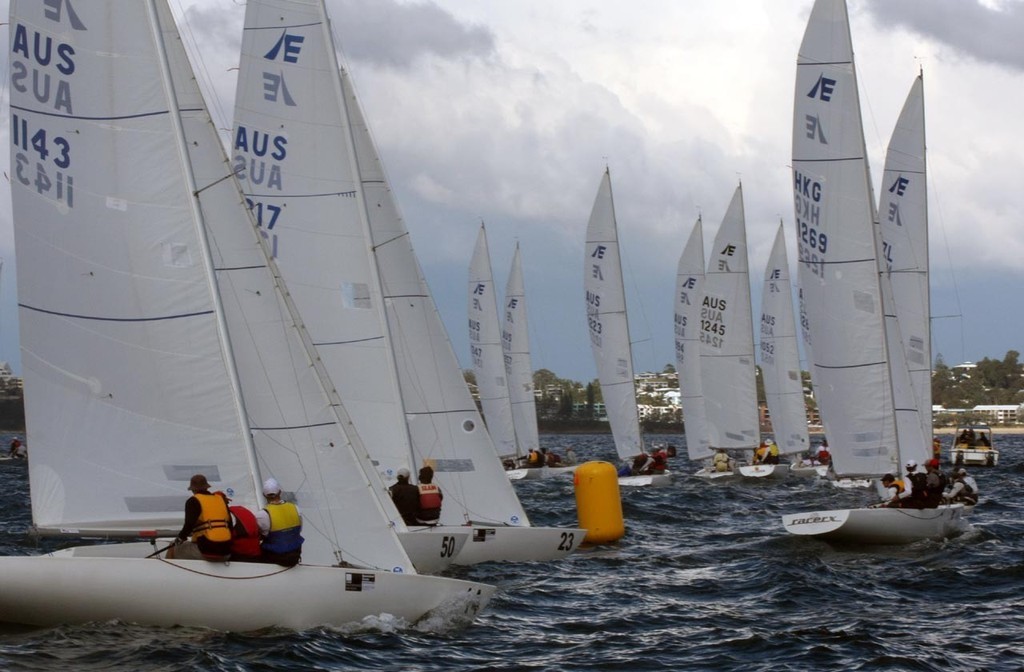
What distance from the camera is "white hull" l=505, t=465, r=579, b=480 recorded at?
37.8 meters

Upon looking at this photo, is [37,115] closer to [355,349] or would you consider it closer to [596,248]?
[355,349]

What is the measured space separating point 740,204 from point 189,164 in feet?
93.5

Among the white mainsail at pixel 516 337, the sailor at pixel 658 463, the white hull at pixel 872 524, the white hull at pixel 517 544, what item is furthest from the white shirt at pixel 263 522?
the white mainsail at pixel 516 337

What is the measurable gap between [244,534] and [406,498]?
5022 mm

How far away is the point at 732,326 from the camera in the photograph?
39375 millimetres

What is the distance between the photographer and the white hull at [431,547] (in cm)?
1573

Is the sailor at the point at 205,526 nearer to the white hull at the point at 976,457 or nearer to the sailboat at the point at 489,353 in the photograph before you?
the sailboat at the point at 489,353

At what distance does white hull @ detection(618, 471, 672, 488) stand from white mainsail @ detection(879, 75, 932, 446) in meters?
6.87

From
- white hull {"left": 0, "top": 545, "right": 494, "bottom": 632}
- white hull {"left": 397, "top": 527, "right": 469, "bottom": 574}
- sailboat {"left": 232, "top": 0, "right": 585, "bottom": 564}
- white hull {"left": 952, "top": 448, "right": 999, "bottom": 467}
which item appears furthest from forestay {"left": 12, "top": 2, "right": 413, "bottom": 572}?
white hull {"left": 952, "top": 448, "right": 999, "bottom": 467}

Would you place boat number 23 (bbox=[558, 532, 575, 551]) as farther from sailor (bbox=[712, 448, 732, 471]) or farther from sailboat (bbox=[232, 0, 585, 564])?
sailor (bbox=[712, 448, 732, 471])

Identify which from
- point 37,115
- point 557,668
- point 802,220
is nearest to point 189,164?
point 37,115

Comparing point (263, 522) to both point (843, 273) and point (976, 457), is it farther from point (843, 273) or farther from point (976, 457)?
point (976, 457)

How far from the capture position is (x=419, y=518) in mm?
16703

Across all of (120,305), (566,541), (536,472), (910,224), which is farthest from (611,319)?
(120,305)
